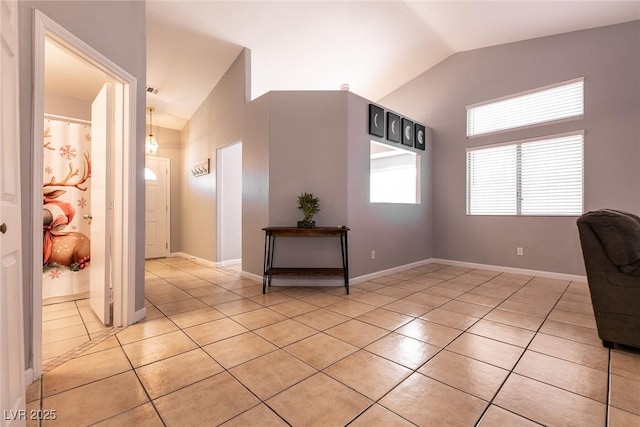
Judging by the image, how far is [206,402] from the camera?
4.77 ft

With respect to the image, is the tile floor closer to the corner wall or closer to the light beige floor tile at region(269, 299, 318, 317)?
the light beige floor tile at region(269, 299, 318, 317)

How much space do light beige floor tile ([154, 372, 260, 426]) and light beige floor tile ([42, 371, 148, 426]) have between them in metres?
0.16

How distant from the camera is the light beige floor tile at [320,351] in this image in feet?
6.10

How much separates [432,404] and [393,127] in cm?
392

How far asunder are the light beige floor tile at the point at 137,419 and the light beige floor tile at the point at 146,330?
934 millimetres

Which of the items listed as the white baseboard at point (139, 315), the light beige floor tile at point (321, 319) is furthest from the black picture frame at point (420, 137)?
the white baseboard at point (139, 315)

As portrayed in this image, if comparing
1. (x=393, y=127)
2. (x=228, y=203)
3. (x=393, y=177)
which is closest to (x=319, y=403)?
(x=393, y=127)

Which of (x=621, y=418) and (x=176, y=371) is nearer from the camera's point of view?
(x=621, y=418)

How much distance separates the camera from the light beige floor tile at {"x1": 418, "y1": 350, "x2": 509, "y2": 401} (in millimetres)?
1569

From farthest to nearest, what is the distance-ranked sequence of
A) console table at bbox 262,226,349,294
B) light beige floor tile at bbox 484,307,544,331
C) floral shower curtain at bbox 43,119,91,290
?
console table at bbox 262,226,349,294, floral shower curtain at bbox 43,119,91,290, light beige floor tile at bbox 484,307,544,331

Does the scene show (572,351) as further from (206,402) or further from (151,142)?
(151,142)

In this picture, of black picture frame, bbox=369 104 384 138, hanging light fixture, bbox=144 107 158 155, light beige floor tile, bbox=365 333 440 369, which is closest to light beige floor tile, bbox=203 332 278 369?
light beige floor tile, bbox=365 333 440 369

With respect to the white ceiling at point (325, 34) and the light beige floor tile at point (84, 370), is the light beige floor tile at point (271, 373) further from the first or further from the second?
the white ceiling at point (325, 34)

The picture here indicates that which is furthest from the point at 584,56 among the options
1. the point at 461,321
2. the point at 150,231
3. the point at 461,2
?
the point at 150,231
